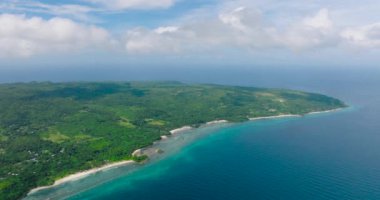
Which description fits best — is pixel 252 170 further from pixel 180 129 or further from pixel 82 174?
pixel 180 129

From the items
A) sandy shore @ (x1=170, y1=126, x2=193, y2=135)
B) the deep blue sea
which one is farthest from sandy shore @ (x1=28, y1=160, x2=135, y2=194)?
sandy shore @ (x1=170, y1=126, x2=193, y2=135)

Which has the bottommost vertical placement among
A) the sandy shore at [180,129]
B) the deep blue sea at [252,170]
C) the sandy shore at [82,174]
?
the sandy shore at [82,174]

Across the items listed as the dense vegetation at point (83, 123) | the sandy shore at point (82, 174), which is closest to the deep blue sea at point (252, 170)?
the sandy shore at point (82, 174)

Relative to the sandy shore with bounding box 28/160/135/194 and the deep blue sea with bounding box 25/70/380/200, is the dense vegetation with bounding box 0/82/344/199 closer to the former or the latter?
the sandy shore with bounding box 28/160/135/194

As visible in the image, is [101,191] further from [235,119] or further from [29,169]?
[235,119]

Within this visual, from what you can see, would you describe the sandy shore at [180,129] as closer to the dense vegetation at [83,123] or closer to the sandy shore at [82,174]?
the dense vegetation at [83,123]

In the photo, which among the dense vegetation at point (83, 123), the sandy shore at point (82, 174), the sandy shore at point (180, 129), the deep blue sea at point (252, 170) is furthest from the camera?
the sandy shore at point (180, 129)

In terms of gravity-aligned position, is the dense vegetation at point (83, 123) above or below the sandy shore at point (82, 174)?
above
